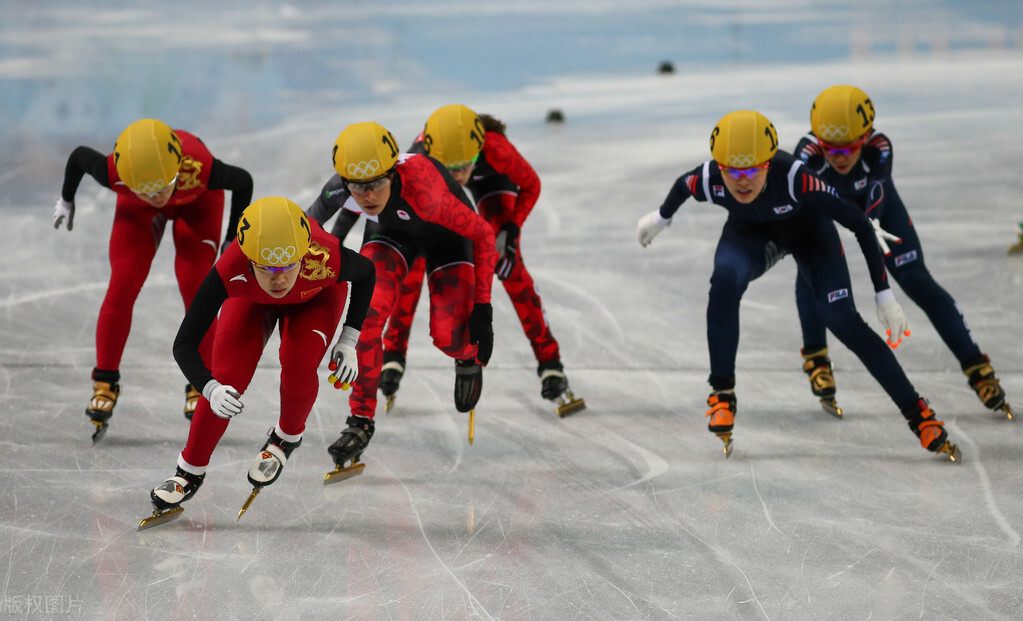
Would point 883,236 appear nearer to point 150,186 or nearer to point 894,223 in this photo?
point 894,223

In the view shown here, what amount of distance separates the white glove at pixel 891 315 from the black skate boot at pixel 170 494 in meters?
2.62

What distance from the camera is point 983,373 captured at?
4.58m

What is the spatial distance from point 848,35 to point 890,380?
11944mm

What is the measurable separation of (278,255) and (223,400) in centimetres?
48

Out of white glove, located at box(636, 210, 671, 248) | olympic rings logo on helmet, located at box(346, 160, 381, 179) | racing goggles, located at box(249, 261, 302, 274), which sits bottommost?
white glove, located at box(636, 210, 671, 248)

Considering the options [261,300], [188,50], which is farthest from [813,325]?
[188,50]

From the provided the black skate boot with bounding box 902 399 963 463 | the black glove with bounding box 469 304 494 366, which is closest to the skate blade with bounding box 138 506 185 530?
the black glove with bounding box 469 304 494 366

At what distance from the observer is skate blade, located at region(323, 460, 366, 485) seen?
161 inches

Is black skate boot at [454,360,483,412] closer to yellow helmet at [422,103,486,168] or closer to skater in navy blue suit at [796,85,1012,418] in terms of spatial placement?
yellow helmet at [422,103,486,168]

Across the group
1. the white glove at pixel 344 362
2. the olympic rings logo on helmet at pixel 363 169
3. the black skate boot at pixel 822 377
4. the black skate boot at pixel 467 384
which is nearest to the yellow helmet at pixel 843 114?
the black skate boot at pixel 822 377

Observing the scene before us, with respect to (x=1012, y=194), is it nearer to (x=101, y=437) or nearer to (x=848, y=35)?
(x=101, y=437)

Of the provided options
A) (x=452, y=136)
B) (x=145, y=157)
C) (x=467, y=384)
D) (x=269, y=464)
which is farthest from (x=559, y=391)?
(x=145, y=157)

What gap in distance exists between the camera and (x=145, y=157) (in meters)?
3.90

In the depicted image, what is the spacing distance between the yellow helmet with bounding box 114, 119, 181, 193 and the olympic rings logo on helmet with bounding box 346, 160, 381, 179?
73cm
